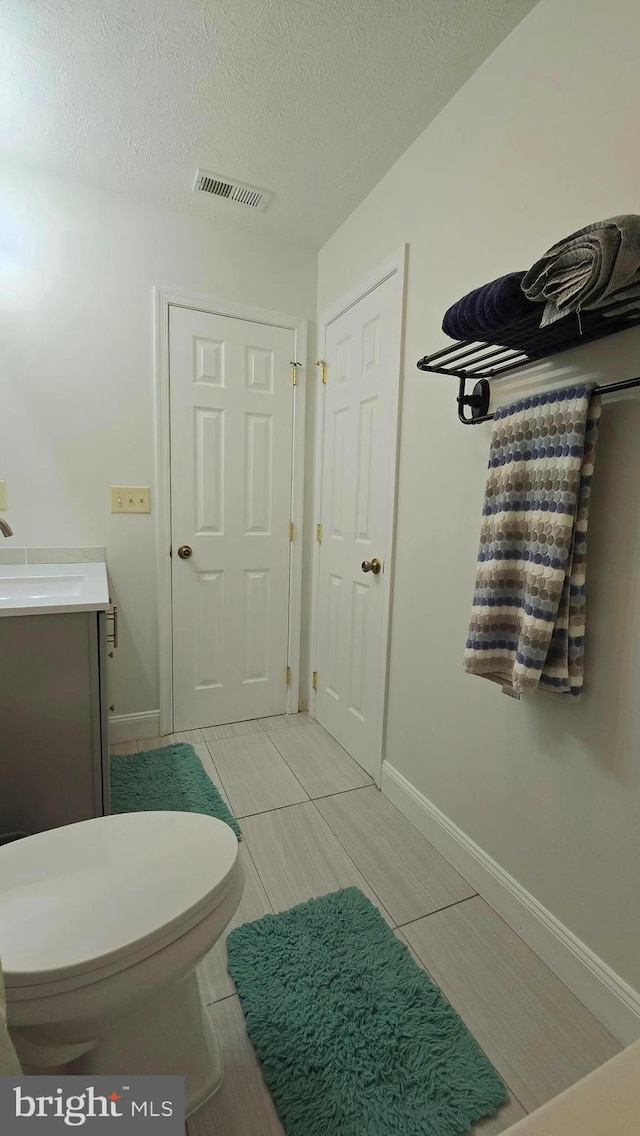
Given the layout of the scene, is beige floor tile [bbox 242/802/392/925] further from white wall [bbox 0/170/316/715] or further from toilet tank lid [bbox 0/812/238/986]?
white wall [bbox 0/170/316/715]

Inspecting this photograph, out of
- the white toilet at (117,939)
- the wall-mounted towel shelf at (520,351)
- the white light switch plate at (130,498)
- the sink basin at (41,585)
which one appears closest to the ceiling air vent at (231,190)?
the wall-mounted towel shelf at (520,351)

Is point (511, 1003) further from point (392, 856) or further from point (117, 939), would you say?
point (117, 939)

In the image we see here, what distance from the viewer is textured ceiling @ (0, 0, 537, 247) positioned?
1200 mm

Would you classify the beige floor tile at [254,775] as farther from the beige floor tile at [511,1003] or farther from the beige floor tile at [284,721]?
the beige floor tile at [511,1003]

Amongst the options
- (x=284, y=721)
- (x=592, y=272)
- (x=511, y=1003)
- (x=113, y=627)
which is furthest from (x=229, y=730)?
(x=592, y=272)

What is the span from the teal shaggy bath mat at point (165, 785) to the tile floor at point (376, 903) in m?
0.06

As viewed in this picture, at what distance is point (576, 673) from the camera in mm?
1036

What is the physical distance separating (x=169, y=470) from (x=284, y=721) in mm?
1384

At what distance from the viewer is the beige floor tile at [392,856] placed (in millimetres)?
1371

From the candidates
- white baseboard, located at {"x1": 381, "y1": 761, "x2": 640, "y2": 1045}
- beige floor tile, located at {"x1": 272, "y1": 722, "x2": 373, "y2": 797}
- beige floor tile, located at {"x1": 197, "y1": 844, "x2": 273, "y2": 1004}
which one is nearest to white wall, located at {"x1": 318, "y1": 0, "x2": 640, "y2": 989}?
white baseboard, located at {"x1": 381, "y1": 761, "x2": 640, "y2": 1045}

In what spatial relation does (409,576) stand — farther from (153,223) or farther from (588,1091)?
(153,223)

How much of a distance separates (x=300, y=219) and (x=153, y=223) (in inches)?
24.7

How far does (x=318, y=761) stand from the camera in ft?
6.85

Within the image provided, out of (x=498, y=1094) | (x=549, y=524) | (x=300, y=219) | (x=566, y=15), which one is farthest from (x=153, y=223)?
(x=498, y=1094)
